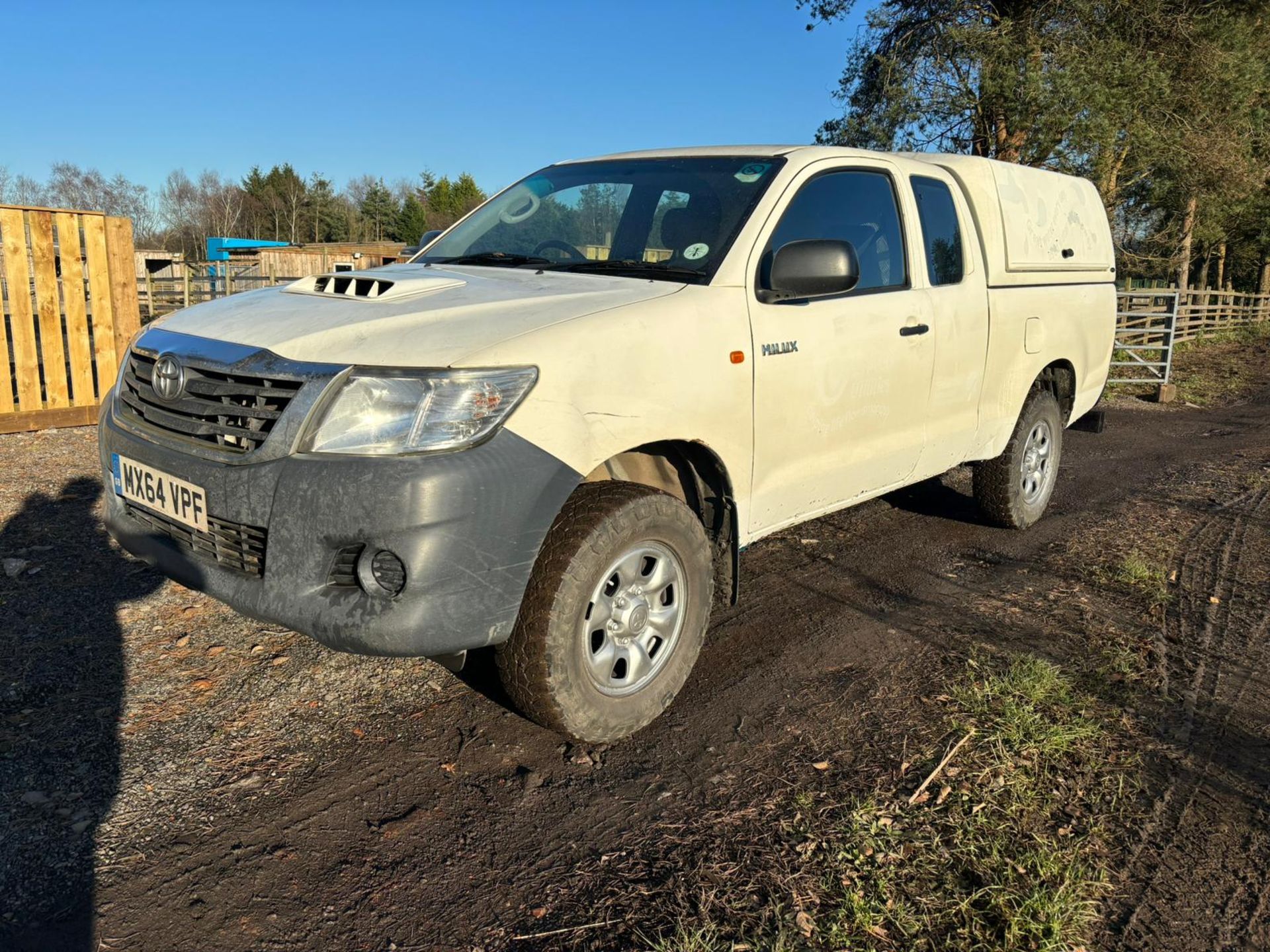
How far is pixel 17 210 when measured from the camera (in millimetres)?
7629

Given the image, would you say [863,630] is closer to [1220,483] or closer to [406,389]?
[406,389]

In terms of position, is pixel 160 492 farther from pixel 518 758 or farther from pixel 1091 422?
pixel 1091 422

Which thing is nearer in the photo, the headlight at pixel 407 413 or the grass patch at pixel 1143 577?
the headlight at pixel 407 413

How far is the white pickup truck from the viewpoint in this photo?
2.57 meters

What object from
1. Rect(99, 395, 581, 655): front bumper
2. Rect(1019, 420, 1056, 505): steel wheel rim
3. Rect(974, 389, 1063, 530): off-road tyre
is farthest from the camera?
Rect(1019, 420, 1056, 505): steel wheel rim

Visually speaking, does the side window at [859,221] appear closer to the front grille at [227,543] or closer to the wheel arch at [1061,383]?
the wheel arch at [1061,383]

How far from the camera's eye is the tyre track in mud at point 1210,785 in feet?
7.55

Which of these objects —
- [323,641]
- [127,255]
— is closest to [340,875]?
[323,641]

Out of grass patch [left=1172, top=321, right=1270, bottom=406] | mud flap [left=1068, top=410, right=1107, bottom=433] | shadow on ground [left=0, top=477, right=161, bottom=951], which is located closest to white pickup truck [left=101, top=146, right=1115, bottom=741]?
shadow on ground [left=0, top=477, right=161, bottom=951]

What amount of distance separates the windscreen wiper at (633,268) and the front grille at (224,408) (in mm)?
1408

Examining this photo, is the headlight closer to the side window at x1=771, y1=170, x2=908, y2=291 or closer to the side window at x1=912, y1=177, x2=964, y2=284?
the side window at x1=771, y1=170, x2=908, y2=291

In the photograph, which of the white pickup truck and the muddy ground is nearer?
the muddy ground

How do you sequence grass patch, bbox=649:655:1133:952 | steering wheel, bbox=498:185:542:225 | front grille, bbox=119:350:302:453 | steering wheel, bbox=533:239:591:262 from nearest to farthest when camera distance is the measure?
grass patch, bbox=649:655:1133:952 → front grille, bbox=119:350:302:453 → steering wheel, bbox=533:239:591:262 → steering wheel, bbox=498:185:542:225

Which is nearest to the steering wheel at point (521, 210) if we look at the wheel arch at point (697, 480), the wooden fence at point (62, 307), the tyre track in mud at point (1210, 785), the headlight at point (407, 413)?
the wheel arch at point (697, 480)
